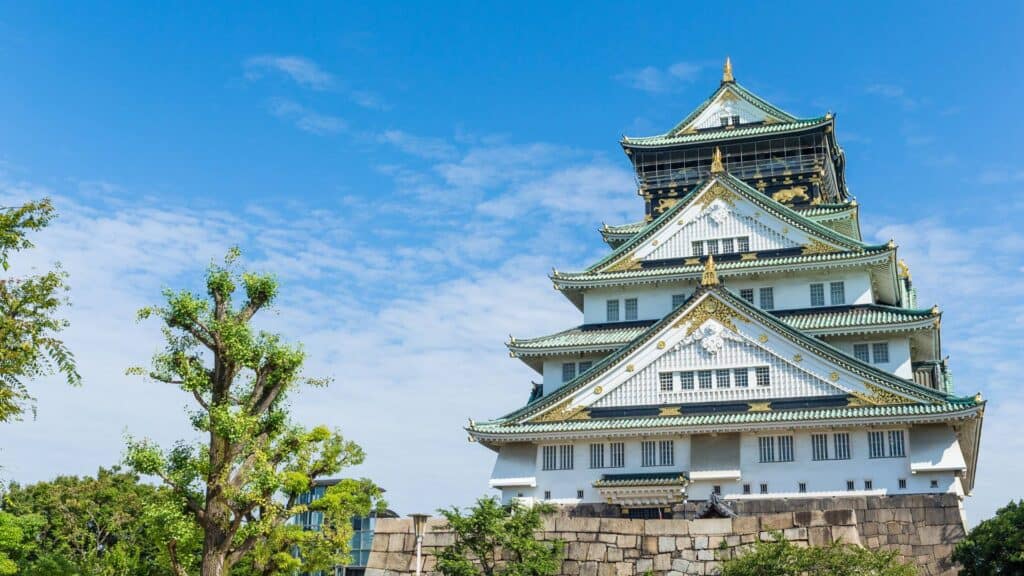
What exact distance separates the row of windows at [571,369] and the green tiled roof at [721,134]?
13.2 m

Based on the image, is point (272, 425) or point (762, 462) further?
point (762, 462)

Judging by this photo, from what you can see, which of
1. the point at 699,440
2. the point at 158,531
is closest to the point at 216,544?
the point at 158,531

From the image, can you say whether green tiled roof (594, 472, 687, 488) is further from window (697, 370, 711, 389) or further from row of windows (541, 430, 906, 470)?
window (697, 370, 711, 389)

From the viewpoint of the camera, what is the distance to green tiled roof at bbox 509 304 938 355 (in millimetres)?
40188

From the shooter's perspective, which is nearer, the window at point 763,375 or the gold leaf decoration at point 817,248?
the window at point 763,375

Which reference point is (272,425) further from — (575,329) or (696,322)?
(575,329)

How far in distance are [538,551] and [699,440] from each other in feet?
49.8

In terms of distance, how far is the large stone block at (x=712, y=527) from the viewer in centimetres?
2534

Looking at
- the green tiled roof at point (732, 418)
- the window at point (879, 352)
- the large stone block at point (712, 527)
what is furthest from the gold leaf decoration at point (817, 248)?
the large stone block at point (712, 527)

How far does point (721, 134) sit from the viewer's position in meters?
52.0

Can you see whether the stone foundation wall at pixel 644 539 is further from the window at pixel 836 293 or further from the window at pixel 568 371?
the window at pixel 836 293

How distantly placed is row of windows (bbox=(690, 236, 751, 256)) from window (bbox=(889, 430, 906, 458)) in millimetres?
11619

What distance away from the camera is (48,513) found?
50719 millimetres

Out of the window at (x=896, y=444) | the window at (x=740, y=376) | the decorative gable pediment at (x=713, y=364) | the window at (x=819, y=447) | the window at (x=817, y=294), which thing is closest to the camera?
the window at (x=896, y=444)
